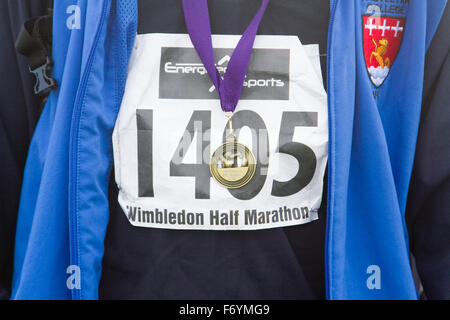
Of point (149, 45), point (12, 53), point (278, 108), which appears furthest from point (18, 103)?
point (278, 108)

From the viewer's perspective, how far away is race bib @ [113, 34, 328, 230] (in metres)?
0.80

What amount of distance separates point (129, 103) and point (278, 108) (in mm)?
340

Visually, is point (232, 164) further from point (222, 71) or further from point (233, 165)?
point (222, 71)

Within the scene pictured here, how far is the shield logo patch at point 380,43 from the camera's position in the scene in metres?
0.84

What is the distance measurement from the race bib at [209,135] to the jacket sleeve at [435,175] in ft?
0.88

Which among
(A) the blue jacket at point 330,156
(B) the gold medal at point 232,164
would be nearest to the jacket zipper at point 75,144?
(A) the blue jacket at point 330,156

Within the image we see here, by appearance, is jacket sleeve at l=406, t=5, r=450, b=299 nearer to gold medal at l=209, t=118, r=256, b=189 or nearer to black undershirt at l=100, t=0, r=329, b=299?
black undershirt at l=100, t=0, r=329, b=299

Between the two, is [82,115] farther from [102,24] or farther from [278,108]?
[278,108]

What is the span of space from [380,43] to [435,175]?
345 millimetres

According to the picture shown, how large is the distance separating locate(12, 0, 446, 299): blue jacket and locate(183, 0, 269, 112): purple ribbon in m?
0.14

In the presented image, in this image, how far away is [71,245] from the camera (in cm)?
79

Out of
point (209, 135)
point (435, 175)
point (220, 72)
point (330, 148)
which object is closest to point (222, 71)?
point (220, 72)

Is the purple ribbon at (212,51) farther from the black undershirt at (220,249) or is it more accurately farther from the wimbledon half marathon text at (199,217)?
the wimbledon half marathon text at (199,217)

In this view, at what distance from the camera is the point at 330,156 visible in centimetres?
77
